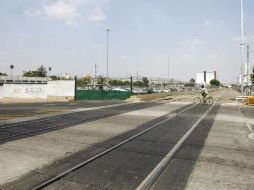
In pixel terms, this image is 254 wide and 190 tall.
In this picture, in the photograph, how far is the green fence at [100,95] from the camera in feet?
136

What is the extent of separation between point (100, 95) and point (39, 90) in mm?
8353

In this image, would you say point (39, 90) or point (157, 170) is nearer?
point (157, 170)

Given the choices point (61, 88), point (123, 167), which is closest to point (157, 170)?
point (123, 167)

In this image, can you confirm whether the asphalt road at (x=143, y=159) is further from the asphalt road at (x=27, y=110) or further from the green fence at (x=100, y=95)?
the green fence at (x=100, y=95)

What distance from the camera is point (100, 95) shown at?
42.8 m

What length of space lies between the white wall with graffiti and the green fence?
133 cm

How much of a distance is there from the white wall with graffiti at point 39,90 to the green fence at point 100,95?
4.36ft

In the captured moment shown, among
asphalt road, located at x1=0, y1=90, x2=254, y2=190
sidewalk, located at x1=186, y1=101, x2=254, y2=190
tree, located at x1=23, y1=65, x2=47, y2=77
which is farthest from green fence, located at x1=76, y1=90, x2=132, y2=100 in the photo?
tree, located at x1=23, y1=65, x2=47, y2=77

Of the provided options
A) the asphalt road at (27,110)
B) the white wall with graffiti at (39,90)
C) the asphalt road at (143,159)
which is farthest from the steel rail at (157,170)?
the white wall with graffiti at (39,90)

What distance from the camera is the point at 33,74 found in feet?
491

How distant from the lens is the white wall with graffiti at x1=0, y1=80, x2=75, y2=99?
40681 mm

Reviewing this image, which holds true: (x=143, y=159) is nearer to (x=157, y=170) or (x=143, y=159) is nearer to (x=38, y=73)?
(x=157, y=170)

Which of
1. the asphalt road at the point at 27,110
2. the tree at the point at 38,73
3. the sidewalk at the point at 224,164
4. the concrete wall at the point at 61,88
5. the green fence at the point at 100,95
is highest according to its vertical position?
the tree at the point at 38,73

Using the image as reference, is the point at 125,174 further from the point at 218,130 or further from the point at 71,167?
the point at 218,130
